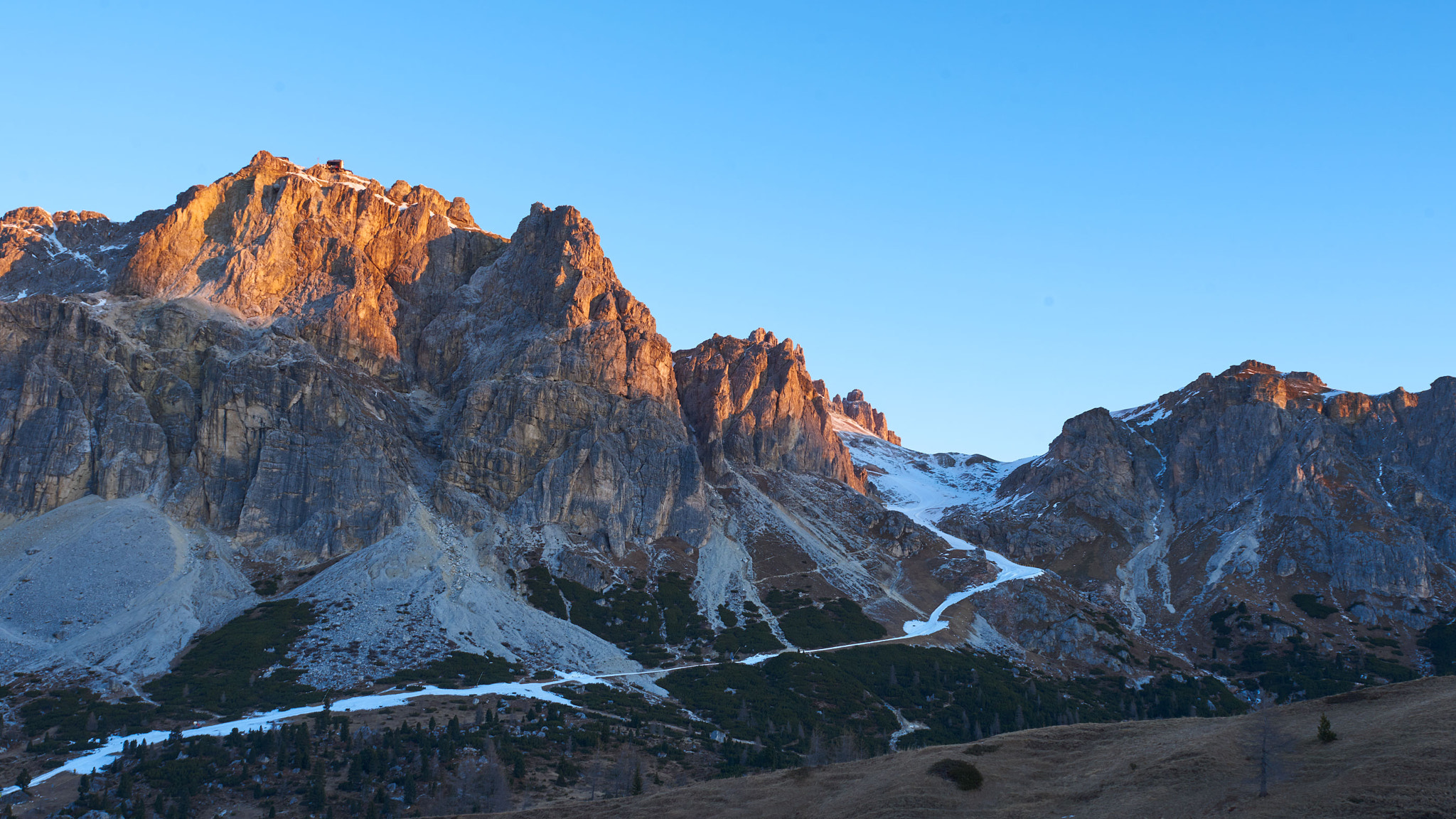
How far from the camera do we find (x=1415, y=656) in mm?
196250

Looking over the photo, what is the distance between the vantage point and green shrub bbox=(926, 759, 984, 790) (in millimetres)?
64275

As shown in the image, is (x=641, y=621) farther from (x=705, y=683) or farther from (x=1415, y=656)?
(x=1415, y=656)

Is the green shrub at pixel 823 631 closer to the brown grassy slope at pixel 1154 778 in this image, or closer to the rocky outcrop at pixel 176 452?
the rocky outcrop at pixel 176 452

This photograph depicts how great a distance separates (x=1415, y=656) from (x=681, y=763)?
163279mm

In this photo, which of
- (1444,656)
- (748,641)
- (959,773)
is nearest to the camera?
(959,773)

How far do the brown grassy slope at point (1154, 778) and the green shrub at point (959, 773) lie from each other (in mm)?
761

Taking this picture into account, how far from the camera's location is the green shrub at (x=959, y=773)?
64.3 meters

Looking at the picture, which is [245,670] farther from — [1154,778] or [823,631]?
[1154,778]

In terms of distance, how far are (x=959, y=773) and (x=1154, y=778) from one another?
12.6 metres

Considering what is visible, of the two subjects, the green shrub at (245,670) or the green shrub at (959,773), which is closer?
the green shrub at (959,773)

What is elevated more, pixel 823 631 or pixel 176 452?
pixel 176 452

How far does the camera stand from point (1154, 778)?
191 ft

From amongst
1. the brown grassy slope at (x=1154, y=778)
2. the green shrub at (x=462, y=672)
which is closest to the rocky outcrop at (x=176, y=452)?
the green shrub at (x=462, y=672)

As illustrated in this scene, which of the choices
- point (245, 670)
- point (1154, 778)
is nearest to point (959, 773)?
point (1154, 778)
